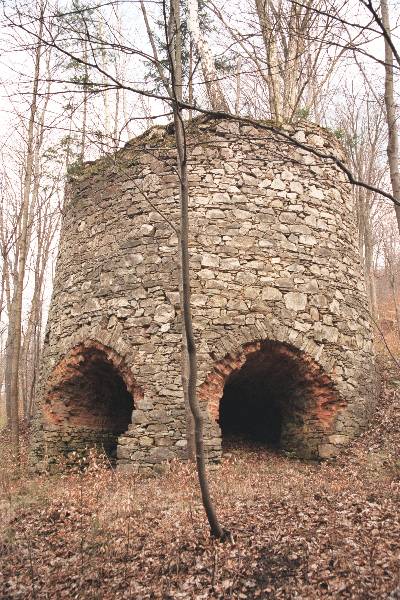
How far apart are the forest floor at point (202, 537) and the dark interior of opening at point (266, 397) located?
148 cm

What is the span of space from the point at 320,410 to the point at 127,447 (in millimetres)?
2970

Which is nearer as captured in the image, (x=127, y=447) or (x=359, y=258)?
(x=127, y=447)

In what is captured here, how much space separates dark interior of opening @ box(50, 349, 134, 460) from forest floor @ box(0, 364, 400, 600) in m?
1.52

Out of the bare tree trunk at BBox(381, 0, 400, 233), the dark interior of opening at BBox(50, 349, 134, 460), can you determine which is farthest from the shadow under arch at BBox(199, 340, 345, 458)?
the bare tree trunk at BBox(381, 0, 400, 233)

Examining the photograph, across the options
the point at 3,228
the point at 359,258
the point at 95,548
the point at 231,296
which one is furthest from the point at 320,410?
the point at 3,228

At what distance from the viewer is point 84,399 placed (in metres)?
7.88

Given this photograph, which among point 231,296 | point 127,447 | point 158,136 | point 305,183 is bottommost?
point 127,447

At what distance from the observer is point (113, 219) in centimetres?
766

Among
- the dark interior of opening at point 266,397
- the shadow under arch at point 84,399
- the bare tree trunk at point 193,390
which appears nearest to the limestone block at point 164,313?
the shadow under arch at point 84,399

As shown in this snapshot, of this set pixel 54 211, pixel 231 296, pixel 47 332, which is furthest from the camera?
pixel 54 211

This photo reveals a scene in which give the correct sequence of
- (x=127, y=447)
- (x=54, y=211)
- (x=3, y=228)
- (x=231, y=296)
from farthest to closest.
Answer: (x=54, y=211) < (x=3, y=228) < (x=231, y=296) < (x=127, y=447)

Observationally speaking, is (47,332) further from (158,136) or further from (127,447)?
(158,136)

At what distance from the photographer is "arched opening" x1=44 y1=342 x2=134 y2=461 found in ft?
24.4

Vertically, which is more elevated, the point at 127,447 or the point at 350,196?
the point at 350,196
